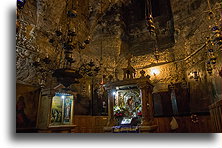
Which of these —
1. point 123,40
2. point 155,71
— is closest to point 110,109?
point 155,71

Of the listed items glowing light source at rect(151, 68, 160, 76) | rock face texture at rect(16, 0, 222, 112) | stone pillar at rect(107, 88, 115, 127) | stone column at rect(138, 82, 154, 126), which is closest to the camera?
stone column at rect(138, 82, 154, 126)

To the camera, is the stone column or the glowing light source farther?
the glowing light source

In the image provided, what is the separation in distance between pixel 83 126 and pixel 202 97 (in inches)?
207

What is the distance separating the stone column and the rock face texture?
1324mm

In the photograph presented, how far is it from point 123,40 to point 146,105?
6.22m

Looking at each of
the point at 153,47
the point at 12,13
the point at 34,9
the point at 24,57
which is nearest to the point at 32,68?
the point at 24,57

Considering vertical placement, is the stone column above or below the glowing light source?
below

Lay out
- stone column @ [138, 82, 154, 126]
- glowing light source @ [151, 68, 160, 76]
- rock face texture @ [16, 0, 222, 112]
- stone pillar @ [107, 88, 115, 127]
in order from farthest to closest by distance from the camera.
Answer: glowing light source @ [151, 68, 160, 76]
stone pillar @ [107, 88, 115, 127]
rock face texture @ [16, 0, 222, 112]
stone column @ [138, 82, 154, 126]

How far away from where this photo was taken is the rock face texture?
5.03 meters

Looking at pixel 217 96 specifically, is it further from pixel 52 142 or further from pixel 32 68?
pixel 32 68

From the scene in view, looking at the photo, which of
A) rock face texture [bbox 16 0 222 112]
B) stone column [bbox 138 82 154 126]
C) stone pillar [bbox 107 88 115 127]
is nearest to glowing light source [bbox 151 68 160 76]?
rock face texture [bbox 16 0 222 112]

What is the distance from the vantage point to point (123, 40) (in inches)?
410

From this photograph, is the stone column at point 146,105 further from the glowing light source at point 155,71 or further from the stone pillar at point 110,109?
the glowing light source at point 155,71

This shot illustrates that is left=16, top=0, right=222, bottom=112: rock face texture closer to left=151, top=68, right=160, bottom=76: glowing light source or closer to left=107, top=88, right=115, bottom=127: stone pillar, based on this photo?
left=151, top=68, right=160, bottom=76: glowing light source
